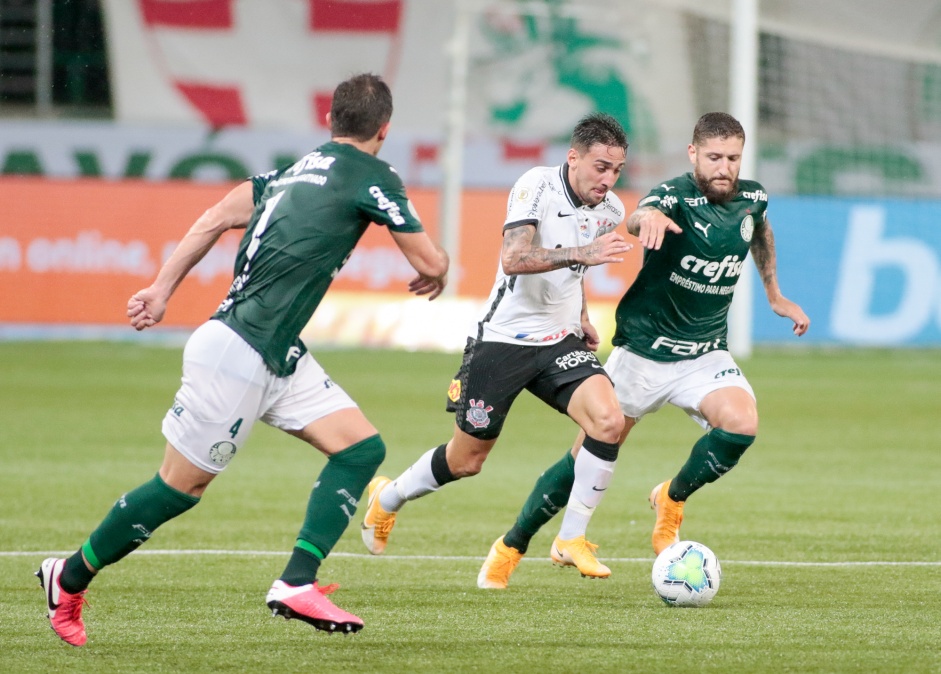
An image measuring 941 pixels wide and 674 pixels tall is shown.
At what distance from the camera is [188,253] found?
5770mm

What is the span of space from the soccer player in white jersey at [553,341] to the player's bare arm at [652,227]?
22cm

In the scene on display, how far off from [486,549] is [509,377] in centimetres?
138

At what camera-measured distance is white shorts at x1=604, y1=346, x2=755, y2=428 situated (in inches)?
298

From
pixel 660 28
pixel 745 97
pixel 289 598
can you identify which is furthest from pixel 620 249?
pixel 660 28

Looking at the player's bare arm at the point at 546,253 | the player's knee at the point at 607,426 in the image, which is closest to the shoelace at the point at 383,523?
the player's knee at the point at 607,426

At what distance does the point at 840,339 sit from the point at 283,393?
695 inches

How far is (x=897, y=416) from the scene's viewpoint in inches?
595

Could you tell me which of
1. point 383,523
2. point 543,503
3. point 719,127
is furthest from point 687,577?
point 719,127

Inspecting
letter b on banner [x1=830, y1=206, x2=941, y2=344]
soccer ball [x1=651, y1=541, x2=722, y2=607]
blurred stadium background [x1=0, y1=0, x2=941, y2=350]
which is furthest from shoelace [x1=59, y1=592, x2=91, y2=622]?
letter b on banner [x1=830, y1=206, x2=941, y2=344]

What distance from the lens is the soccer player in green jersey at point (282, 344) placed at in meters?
5.50

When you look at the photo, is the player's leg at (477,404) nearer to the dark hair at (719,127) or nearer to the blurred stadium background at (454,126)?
the dark hair at (719,127)

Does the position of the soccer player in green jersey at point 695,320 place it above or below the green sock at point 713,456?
above

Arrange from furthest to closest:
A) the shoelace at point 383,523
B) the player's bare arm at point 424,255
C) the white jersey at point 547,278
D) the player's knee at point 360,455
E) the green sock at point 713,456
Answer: the shoelace at point 383,523 < the green sock at point 713,456 < the white jersey at point 547,278 < the player's knee at point 360,455 < the player's bare arm at point 424,255

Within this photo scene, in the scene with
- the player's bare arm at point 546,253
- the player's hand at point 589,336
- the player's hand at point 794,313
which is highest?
the player's bare arm at point 546,253
